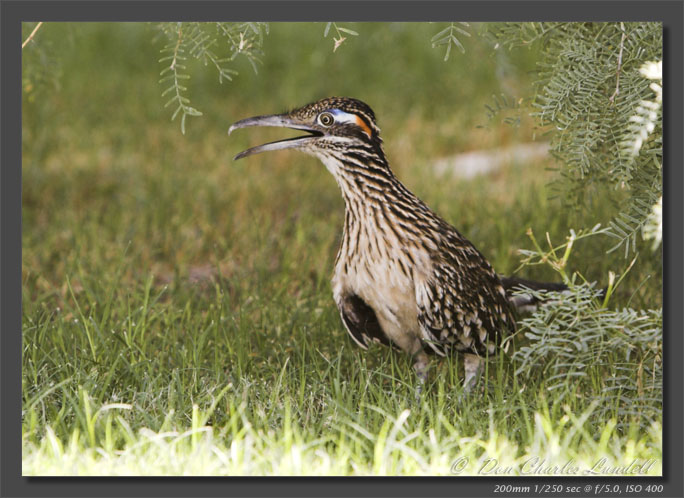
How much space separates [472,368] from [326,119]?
1482mm

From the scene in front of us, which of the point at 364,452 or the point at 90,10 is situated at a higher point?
the point at 90,10

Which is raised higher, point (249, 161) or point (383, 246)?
point (249, 161)

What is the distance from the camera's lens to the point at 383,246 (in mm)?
4531

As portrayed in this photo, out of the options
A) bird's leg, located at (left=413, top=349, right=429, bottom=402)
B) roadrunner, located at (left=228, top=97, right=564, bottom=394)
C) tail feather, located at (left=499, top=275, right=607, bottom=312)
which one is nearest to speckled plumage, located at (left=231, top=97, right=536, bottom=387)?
roadrunner, located at (left=228, top=97, right=564, bottom=394)

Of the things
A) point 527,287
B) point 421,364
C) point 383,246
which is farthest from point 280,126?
point 527,287

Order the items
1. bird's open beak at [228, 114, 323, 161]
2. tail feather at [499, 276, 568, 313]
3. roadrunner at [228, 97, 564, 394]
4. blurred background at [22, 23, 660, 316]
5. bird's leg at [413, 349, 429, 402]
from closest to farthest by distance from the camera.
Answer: bird's open beak at [228, 114, 323, 161], roadrunner at [228, 97, 564, 394], bird's leg at [413, 349, 429, 402], tail feather at [499, 276, 568, 313], blurred background at [22, 23, 660, 316]

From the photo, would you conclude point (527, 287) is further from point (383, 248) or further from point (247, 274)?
point (247, 274)

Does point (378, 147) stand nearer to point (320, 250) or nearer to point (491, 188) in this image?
point (320, 250)

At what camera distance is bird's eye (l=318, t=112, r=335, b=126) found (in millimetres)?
4559

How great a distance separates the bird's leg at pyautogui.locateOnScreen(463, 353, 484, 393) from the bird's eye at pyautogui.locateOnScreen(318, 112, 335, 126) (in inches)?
55.0

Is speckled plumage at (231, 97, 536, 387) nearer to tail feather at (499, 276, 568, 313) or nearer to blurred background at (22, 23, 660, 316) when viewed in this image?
tail feather at (499, 276, 568, 313)

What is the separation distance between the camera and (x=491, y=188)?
327 inches

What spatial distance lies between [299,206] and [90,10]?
13.6 feet

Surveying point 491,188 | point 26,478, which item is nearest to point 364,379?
point 26,478
